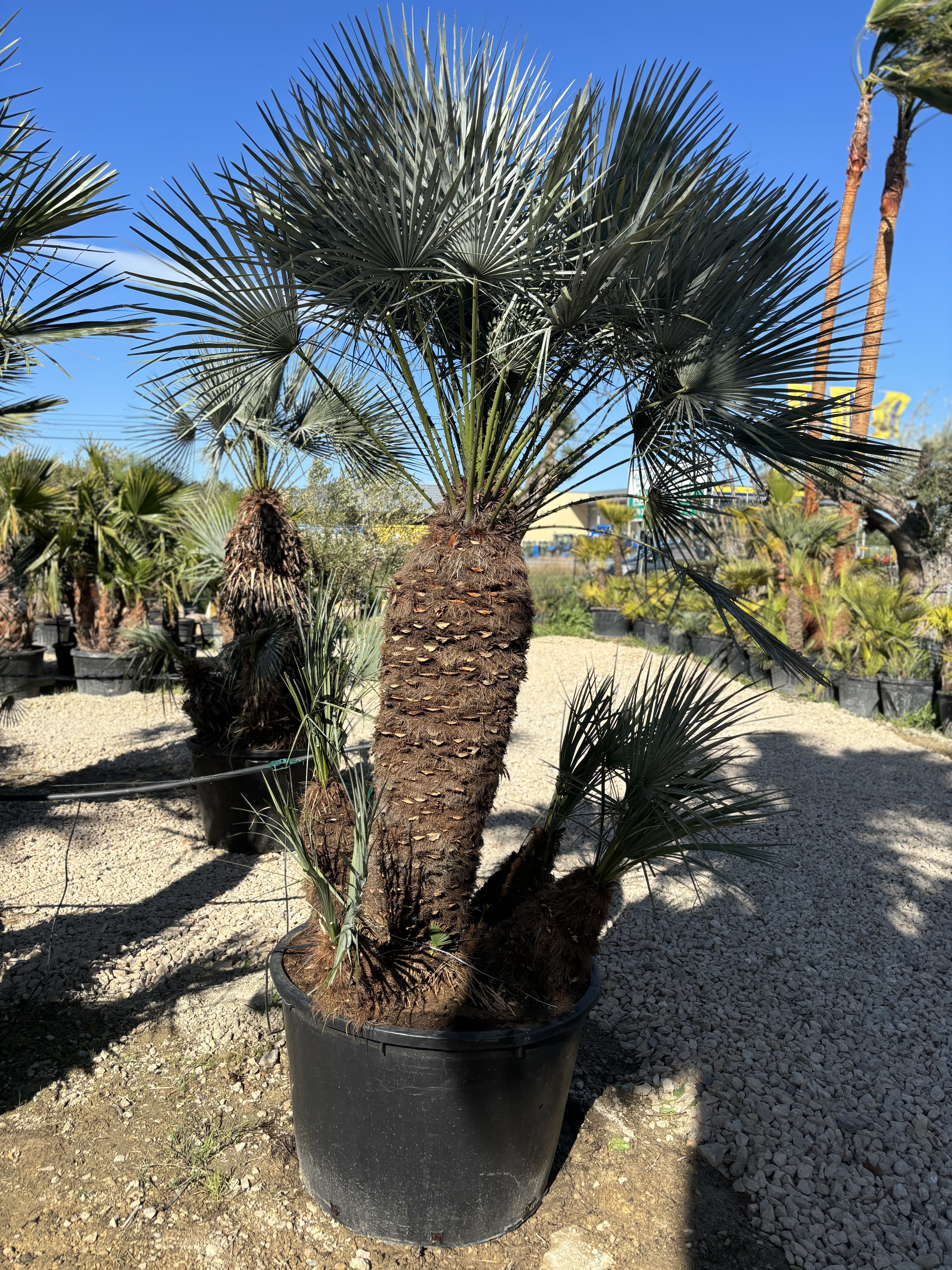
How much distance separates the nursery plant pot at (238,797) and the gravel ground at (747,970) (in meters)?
0.14

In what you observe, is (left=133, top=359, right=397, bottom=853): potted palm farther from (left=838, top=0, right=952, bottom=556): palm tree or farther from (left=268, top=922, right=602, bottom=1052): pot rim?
(left=838, top=0, right=952, bottom=556): palm tree

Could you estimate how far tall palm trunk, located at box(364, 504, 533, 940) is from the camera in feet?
7.72

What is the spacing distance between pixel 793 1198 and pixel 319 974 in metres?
1.52

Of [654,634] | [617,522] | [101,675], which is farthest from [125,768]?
[617,522]

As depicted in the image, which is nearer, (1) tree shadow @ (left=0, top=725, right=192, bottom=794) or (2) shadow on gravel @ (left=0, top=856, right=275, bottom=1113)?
(2) shadow on gravel @ (left=0, top=856, right=275, bottom=1113)

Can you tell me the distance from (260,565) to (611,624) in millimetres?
10865

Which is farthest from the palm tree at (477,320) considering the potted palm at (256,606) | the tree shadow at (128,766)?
the tree shadow at (128,766)

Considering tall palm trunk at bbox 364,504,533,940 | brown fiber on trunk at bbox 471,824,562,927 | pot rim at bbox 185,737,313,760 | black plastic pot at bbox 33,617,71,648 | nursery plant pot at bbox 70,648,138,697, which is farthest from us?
black plastic pot at bbox 33,617,71,648

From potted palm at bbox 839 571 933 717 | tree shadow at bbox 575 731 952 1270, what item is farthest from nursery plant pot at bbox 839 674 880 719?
tree shadow at bbox 575 731 952 1270

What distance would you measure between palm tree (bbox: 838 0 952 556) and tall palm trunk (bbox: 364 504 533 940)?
423 inches

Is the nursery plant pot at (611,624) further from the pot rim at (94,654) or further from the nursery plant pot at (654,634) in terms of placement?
the pot rim at (94,654)

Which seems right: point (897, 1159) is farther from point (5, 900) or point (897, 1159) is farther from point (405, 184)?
point (5, 900)

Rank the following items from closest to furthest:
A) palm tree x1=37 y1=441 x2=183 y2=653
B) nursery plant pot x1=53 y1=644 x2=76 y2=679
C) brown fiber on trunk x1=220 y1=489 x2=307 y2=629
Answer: brown fiber on trunk x1=220 y1=489 x2=307 y2=629 < palm tree x1=37 y1=441 x2=183 y2=653 < nursery plant pot x1=53 y1=644 x2=76 y2=679

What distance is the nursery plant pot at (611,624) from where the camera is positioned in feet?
50.6
